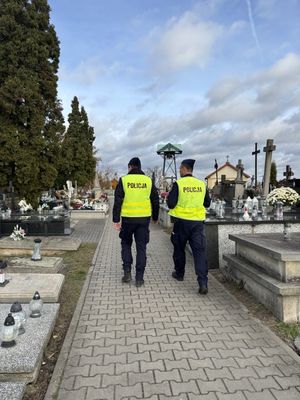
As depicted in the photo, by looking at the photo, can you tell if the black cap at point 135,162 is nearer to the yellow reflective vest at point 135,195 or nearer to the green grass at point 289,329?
the yellow reflective vest at point 135,195

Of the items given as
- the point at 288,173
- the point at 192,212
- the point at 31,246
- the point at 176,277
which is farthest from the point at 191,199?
the point at 288,173

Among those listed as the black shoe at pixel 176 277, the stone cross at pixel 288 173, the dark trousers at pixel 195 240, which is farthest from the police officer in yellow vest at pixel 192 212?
the stone cross at pixel 288 173

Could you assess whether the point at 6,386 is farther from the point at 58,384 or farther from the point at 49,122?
the point at 49,122

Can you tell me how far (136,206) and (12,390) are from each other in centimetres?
357

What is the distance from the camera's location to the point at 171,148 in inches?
1011

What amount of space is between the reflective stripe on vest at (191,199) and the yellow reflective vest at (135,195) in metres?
0.54

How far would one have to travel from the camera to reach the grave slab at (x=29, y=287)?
4.94 meters

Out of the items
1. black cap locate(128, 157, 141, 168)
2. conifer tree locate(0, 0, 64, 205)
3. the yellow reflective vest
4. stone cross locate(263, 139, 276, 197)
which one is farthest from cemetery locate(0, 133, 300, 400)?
stone cross locate(263, 139, 276, 197)

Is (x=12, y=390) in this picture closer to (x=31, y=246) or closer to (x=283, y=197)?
(x=31, y=246)

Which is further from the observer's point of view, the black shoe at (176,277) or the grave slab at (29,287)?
the black shoe at (176,277)

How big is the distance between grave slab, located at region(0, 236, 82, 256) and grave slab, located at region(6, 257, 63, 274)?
1.50 m

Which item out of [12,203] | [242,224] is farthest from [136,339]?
[12,203]

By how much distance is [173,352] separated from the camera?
3697 millimetres

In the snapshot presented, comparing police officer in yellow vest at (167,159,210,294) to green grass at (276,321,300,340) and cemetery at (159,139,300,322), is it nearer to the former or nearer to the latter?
cemetery at (159,139,300,322)
